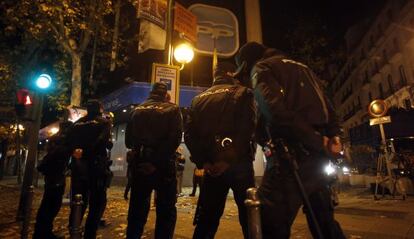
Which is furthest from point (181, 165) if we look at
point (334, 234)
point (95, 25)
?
point (334, 234)

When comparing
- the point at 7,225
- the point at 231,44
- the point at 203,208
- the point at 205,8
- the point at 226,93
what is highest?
the point at 205,8

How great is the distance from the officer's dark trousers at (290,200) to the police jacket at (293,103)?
21 centimetres

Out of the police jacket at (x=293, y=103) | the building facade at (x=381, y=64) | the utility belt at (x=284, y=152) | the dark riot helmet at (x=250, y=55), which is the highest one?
the building facade at (x=381, y=64)

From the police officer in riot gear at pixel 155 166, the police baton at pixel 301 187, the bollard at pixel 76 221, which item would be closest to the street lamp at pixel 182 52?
the police officer in riot gear at pixel 155 166

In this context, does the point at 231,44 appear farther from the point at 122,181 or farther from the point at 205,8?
the point at 122,181

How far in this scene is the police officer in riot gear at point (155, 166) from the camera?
388 centimetres

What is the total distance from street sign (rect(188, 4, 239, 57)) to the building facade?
1189 cm

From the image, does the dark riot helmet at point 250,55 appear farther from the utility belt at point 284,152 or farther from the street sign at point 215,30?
the street sign at point 215,30

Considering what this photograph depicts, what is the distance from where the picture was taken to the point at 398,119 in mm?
12297

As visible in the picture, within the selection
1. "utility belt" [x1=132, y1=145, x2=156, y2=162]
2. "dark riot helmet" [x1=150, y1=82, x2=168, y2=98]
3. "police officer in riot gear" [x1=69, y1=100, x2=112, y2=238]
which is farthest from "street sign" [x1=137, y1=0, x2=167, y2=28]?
"utility belt" [x1=132, y1=145, x2=156, y2=162]

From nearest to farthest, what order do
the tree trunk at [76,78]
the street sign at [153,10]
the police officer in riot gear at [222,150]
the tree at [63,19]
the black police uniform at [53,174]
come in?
the police officer in riot gear at [222,150] < the black police uniform at [53,174] < the street sign at [153,10] < the tree at [63,19] < the tree trunk at [76,78]

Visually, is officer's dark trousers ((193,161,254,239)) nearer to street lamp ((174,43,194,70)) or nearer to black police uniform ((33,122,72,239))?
black police uniform ((33,122,72,239))

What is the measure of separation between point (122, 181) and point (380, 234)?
15150 millimetres

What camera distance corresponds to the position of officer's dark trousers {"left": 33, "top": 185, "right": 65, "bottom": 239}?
15.1 feet
